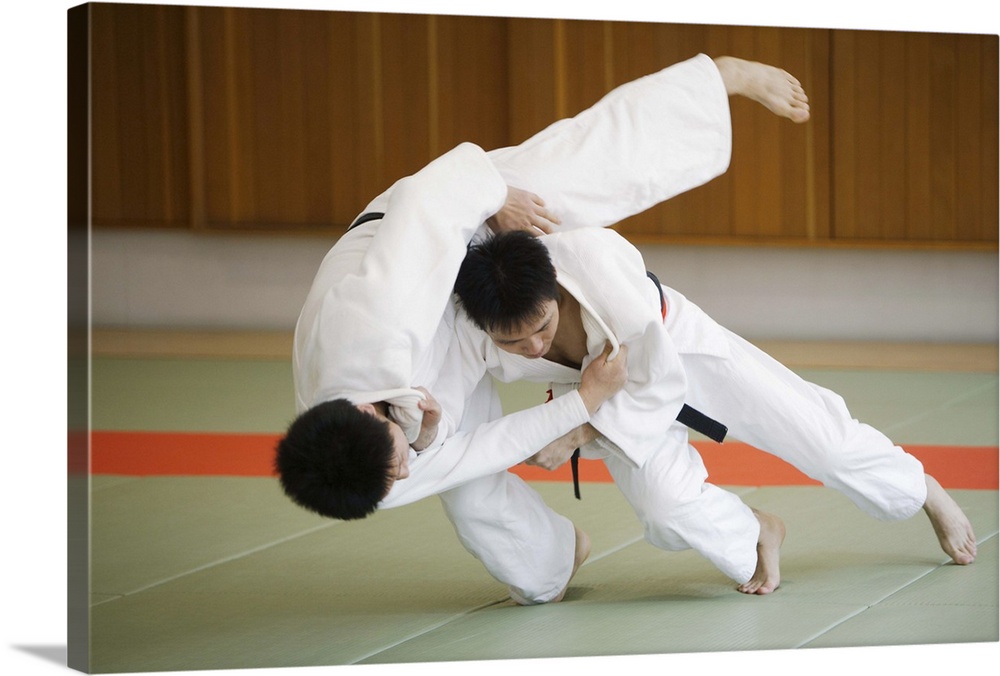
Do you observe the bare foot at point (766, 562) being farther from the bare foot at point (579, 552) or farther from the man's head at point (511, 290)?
the man's head at point (511, 290)

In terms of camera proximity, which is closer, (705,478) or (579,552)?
(705,478)

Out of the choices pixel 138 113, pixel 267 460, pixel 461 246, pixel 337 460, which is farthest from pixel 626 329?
pixel 267 460

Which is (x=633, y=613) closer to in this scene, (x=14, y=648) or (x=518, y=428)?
(x=518, y=428)

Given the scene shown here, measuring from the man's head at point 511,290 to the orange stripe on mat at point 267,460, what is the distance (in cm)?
65

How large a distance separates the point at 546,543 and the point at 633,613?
0.88 feet

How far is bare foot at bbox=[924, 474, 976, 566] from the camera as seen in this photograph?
138 inches

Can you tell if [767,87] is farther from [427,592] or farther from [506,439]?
[427,592]

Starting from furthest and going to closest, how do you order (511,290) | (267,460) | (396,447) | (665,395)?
1. (267,460)
2. (665,395)
3. (511,290)
4. (396,447)

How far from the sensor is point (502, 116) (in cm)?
344

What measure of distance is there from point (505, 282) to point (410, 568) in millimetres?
1050

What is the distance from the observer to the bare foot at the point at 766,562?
11.2 ft

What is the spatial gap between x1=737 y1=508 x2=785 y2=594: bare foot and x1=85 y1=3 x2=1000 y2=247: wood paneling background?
29.2 inches

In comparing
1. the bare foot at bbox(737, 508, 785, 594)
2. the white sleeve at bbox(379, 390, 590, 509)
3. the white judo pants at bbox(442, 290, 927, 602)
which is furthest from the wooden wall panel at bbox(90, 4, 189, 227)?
the bare foot at bbox(737, 508, 785, 594)

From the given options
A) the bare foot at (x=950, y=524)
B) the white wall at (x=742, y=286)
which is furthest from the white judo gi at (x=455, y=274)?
the bare foot at (x=950, y=524)
